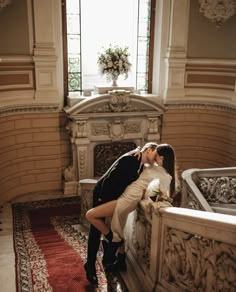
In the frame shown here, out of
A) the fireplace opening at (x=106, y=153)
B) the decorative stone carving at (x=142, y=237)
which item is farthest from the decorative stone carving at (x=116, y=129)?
the decorative stone carving at (x=142, y=237)

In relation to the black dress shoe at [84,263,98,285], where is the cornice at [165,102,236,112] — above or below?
above

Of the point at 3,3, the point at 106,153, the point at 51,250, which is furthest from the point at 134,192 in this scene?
the point at 3,3

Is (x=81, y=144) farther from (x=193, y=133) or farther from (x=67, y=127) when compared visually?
(x=193, y=133)

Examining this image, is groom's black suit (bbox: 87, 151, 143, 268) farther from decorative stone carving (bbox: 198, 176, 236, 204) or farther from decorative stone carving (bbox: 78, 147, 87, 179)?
decorative stone carving (bbox: 78, 147, 87, 179)

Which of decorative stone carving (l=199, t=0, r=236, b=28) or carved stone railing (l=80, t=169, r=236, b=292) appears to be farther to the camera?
decorative stone carving (l=199, t=0, r=236, b=28)

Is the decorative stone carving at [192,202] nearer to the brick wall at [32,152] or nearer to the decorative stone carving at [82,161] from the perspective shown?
the decorative stone carving at [82,161]

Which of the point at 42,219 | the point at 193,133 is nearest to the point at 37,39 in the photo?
the point at 42,219

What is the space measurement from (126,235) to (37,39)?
3.94 m

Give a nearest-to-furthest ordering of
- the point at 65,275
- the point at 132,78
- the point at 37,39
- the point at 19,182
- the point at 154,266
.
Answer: the point at 154,266, the point at 65,275, the point at 37,39, the point at 19,182, the point at 132,78

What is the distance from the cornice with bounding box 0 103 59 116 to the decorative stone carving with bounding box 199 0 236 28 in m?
3.50

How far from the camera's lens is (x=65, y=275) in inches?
135

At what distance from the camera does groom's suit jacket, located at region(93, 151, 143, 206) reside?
9.80 feet

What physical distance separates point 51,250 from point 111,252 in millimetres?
1132

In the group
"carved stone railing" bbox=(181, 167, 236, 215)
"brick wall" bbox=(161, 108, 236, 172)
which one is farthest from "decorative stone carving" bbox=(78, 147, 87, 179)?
"carved stone railing" bbox=(181, 167, 236, 215)
